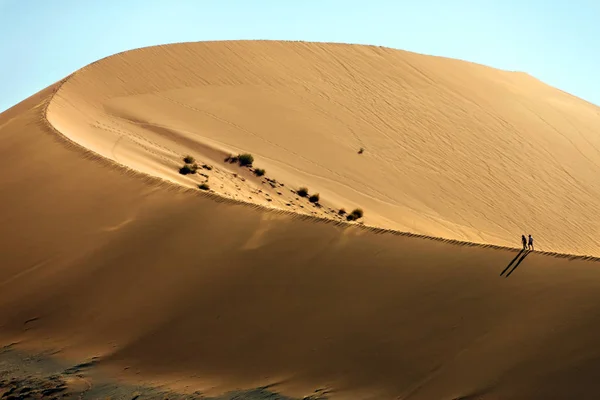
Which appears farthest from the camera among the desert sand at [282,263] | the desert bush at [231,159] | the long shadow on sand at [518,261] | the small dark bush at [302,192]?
the desert bush at [231,159]

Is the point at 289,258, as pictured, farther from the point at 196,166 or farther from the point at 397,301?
the point at 196,166

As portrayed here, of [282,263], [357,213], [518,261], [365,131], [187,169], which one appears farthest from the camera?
[365,131]

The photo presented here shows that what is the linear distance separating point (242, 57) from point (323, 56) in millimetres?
4562

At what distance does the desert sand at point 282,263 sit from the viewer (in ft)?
44.0

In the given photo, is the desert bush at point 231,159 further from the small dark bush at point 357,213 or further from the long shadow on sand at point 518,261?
the long shadow on sand at point 518,261

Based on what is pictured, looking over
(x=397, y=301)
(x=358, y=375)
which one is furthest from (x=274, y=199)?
Result: (x=358, y=375)

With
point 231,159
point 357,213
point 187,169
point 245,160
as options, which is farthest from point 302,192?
point 187,169

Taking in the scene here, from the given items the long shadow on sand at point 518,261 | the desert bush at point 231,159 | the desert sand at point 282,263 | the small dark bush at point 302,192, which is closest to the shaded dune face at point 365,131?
the desert sand at point 282,263

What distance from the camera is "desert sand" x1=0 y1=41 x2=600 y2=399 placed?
13398 millimetres

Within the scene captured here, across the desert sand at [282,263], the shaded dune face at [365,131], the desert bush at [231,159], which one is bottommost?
the desert sand at [282,263]

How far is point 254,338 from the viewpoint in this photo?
13.9 metres

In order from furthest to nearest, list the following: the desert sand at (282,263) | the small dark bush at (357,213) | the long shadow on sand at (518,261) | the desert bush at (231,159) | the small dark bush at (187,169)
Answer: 1. the desert bush at (231,159)
2. the small dark bush at (187,169)
3. the small dark bush at (357,213)
4. the long shadow on sand at (518,261)
5. the desert sand at (282,263)

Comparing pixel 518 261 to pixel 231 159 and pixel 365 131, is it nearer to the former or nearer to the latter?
pixel 231 159

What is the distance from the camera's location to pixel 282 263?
15406mm
